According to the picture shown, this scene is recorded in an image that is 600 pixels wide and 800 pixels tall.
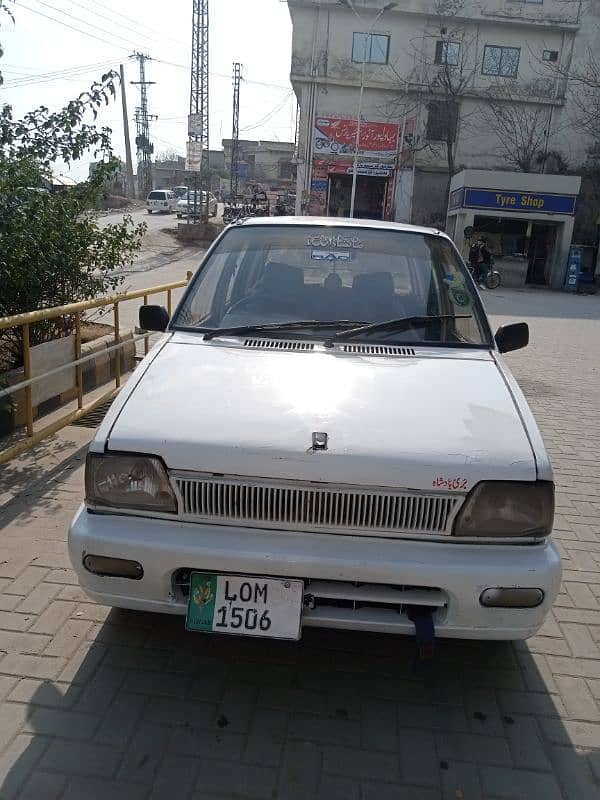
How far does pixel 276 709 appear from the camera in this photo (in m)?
2.52

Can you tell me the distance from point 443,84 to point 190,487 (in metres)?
36.2

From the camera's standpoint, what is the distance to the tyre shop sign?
1309 inches

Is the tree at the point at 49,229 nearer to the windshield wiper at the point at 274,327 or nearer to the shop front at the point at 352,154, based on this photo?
the windshield wiper at the point at 274,327

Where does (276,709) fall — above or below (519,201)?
below

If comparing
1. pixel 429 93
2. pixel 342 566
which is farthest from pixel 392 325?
pixel 429 93

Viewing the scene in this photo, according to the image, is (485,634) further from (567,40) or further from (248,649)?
(567,40)

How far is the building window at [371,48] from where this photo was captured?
33281 mm

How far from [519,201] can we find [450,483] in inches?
1026

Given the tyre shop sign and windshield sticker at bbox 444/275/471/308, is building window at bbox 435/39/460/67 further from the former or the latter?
windshield sticker at bbox 444/275/471/308

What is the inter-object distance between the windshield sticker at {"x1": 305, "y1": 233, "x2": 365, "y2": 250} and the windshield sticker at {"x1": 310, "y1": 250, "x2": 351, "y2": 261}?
58mm

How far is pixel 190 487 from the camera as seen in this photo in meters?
2.37

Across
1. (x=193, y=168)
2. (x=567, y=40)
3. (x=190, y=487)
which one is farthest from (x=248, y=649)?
(x=567, y=40)

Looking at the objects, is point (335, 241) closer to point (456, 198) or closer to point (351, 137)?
point (456, 198)

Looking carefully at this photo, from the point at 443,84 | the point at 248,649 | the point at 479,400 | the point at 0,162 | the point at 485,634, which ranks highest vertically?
the point at 443,84
